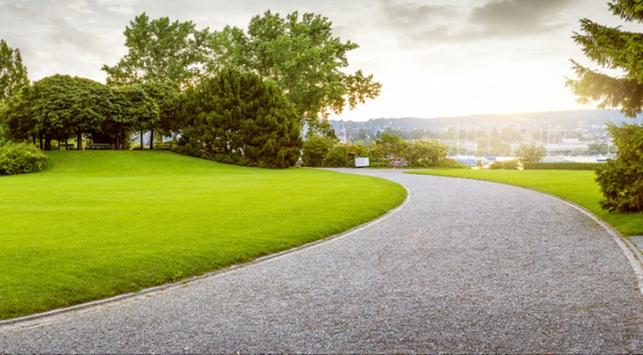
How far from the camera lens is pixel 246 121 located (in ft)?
146

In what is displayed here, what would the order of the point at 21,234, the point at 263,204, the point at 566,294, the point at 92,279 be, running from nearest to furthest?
the point at 566,294 → the point at 92,279 → the point at 21,234 → the point at 263,204

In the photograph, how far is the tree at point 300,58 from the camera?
51.5 metres

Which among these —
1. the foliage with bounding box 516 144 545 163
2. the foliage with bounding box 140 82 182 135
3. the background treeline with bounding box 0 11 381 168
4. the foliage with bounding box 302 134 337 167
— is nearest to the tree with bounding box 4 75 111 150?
the background treeline with bounding box 0 11 381 168

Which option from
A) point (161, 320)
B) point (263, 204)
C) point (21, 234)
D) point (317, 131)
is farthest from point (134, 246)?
point (317, 131)

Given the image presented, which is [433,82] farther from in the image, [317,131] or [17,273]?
[17,273]

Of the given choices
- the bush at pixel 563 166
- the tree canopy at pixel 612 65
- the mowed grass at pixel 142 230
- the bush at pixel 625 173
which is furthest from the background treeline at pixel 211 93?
the bush at pixel 625 173

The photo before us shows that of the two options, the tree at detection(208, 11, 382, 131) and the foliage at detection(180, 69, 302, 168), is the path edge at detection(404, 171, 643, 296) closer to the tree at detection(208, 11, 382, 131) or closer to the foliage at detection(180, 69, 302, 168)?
the foliage at detection(180, 69, 302, 168)

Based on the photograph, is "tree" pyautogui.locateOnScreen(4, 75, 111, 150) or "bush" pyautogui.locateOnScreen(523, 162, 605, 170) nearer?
"bush" pyautogui.locateOnScreen(523, 162, 605, 170)

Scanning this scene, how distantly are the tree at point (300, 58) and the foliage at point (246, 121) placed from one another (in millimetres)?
6395

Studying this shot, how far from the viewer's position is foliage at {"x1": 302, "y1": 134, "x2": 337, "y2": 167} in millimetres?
49344

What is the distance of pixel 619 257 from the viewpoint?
8.71m

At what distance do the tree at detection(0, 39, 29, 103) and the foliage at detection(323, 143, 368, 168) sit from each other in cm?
4255

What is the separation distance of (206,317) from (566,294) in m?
4.64

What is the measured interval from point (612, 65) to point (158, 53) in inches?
2443
